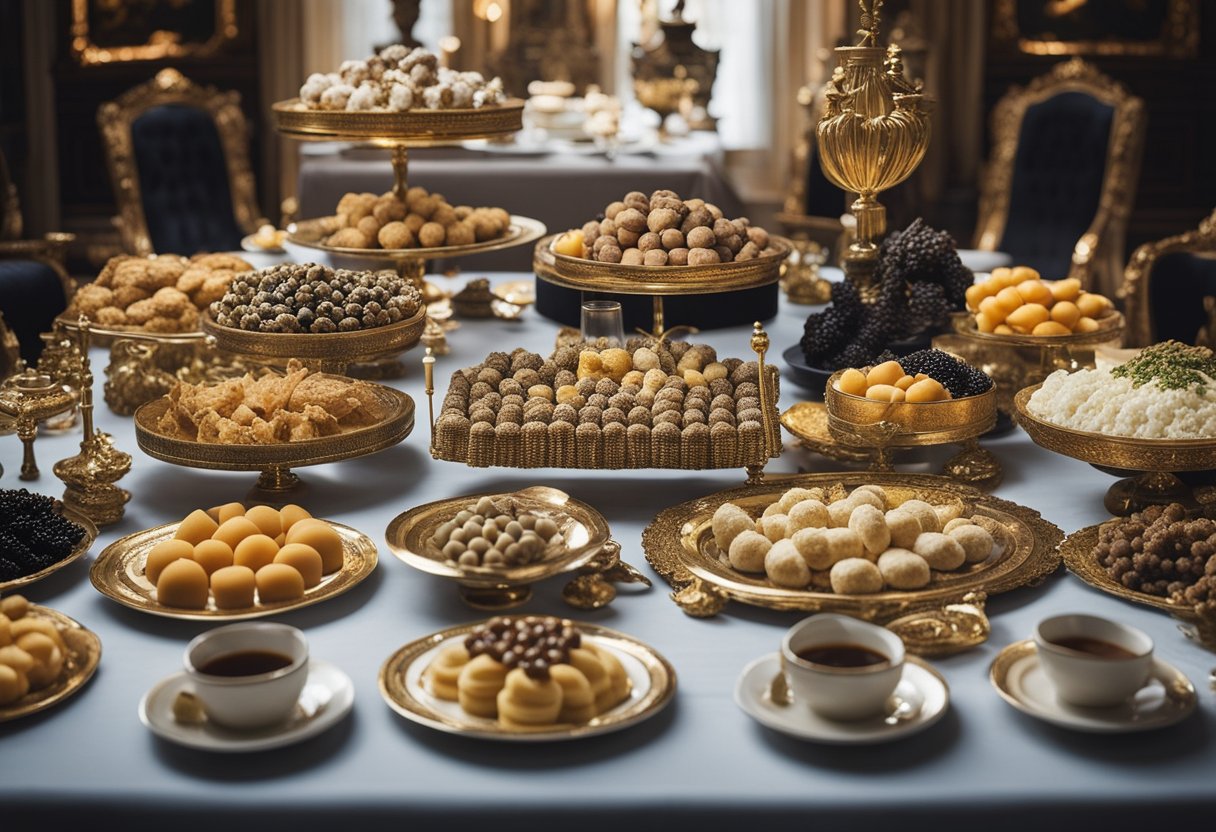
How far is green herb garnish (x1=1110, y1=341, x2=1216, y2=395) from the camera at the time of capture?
2.16m

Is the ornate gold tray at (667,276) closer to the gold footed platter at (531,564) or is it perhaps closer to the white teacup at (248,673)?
the gold footed platter at (531,564)

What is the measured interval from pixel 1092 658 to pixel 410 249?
Answer: 2054mm

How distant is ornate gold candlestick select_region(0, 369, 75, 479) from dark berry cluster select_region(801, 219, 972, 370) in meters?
1.36

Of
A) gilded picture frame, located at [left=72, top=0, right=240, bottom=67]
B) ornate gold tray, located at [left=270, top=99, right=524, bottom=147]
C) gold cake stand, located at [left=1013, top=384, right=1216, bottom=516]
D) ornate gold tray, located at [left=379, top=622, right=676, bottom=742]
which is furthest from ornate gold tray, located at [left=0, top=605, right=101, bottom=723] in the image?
gilded picture frame, located at [left=72, top=0, right=240, bottom=67]

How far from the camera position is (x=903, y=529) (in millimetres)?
1879

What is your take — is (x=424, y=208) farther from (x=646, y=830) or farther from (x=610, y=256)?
(x=646, y=830)

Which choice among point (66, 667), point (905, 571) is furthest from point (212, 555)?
point (905, 571)

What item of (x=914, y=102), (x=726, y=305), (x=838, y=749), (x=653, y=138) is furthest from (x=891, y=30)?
(x=838, y=749)

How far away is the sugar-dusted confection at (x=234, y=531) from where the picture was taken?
1.87 metres

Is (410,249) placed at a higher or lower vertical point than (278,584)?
higher

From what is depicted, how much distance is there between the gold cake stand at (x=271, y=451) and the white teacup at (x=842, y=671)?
947 millimetres

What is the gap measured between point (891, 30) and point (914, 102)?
5.11 m

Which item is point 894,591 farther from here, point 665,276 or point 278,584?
point 665,276

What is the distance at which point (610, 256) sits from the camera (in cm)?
280
